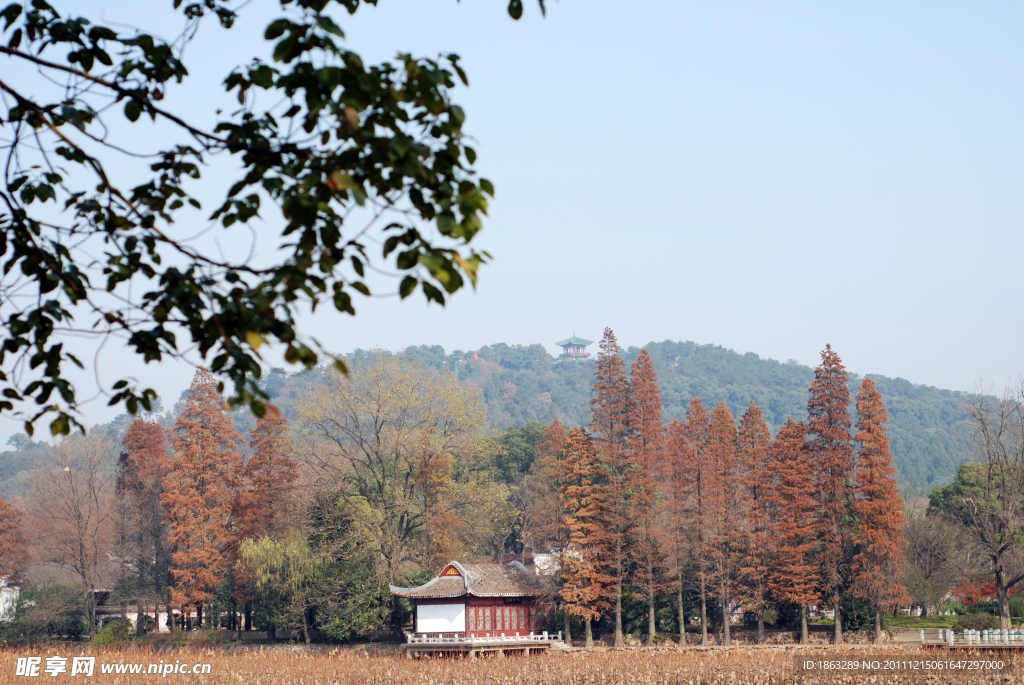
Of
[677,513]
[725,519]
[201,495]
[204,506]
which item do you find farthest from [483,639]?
[201,495]

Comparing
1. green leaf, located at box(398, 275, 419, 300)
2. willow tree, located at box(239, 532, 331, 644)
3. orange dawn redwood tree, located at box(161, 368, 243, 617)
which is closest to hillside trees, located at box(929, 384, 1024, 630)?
willow tree, located at box(239, 532, 331, 644)

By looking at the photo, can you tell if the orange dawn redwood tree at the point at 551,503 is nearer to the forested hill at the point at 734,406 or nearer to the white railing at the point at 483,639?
the white railing at the point at 483,639

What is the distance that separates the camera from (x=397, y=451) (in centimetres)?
4006

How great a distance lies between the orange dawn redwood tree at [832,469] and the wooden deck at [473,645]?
1257 centimetres

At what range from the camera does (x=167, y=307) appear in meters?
4.07

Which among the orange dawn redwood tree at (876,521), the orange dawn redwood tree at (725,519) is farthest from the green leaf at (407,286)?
the orange dawn redwood tree at (876,521)

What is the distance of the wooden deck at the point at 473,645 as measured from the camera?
3400 cm

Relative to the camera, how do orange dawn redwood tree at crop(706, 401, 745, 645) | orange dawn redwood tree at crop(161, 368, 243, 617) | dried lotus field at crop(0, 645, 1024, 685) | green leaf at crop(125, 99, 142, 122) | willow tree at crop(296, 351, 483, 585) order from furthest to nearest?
orange dawn redwood tree at crop(161, 368, 243, 617), willow tree at crop(296, 351, 483, 585), orange dawn redwood tree at crop(706, 401, 745, 645), dried lotus field at crop(0, 645, 1024, 685), green leaf at crop(125, 99, 142, 122)

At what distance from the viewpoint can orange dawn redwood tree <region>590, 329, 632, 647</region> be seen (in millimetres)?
37719

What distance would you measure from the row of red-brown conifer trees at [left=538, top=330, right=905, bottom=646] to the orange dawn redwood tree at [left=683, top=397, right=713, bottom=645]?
70 mm

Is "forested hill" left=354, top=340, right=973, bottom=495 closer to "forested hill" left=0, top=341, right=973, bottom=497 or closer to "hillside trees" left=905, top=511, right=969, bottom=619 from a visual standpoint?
Answer: "forested hill" left=0, top=341, right=973, bottom=497

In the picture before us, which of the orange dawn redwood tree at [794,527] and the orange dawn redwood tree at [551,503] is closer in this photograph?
the orange dawn redwood tree at [794,527]

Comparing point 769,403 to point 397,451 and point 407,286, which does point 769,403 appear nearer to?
point 397,451

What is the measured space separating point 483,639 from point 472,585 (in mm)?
2162
